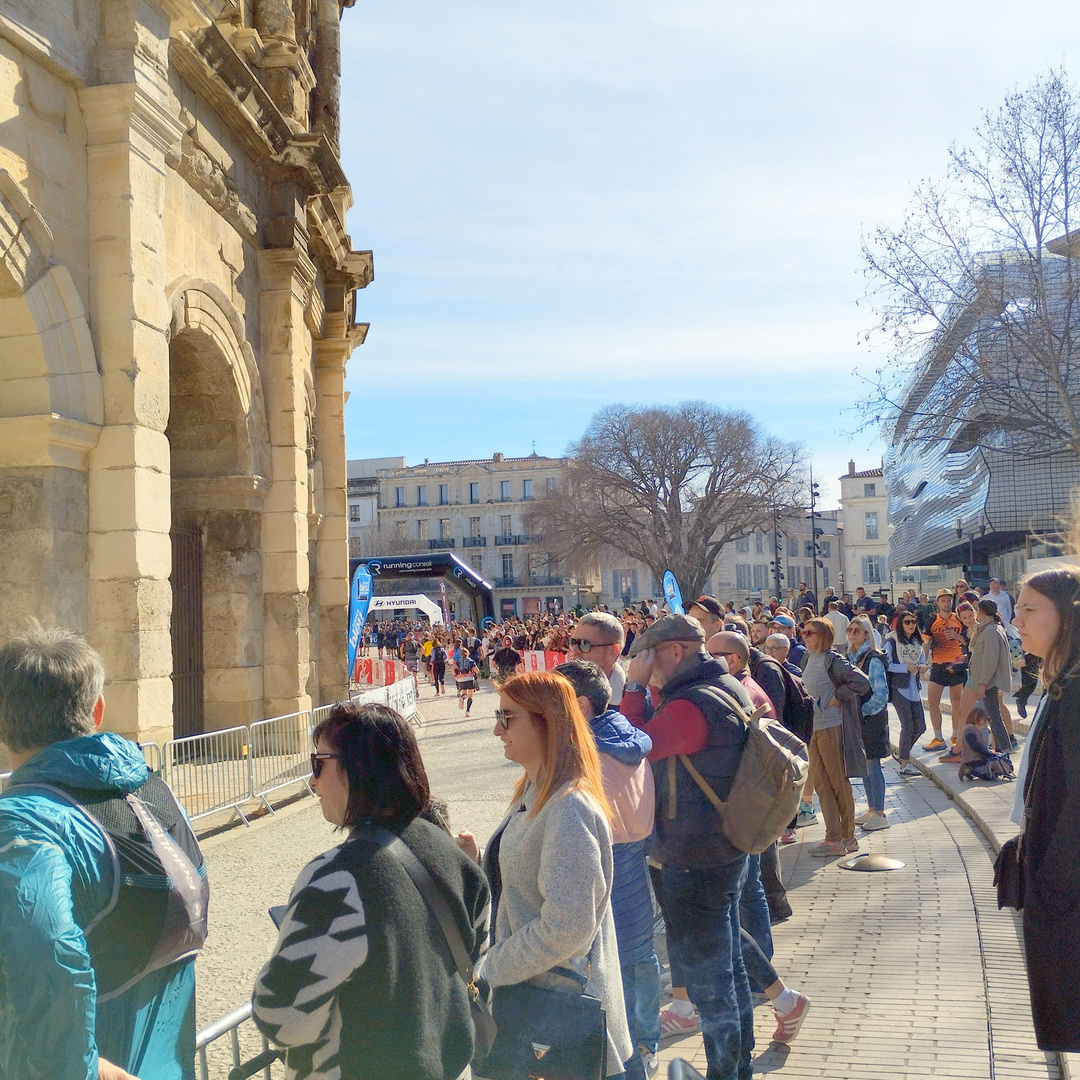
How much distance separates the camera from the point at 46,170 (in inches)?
324

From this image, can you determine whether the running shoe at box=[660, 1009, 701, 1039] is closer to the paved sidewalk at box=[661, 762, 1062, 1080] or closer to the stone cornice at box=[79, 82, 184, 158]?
the paved sidewalk at box=[661, 762, 1062, 1080]

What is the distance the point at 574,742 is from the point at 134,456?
21.8 feet

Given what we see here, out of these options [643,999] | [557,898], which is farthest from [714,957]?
[557,898]

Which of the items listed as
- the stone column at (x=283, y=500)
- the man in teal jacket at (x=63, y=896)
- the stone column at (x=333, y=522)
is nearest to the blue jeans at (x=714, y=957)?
the man in teal jacket at (x=63, y=896)

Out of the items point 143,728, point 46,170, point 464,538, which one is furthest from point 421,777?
point 464,538

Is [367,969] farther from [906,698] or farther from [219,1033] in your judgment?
[906,698]

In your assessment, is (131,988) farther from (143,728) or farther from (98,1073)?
(143,728)

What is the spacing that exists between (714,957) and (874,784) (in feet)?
17.4

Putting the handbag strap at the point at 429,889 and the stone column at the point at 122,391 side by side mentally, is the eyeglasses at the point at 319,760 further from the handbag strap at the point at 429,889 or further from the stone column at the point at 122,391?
the stone column at the point at 122,391

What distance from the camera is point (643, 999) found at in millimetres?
4016

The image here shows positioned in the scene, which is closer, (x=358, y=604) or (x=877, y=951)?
(x=877, y=951)

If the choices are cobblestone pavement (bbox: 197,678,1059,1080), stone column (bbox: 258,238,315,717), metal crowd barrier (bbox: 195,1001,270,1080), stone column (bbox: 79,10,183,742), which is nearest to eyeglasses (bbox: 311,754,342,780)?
metal crowd barrier (bbox: 195,1001,270,1080)

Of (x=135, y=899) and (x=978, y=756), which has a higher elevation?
(x=135, y=899)

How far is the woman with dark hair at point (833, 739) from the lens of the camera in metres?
Answer: 7.89
